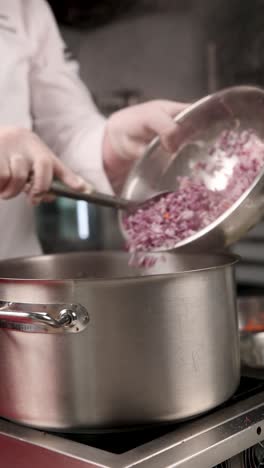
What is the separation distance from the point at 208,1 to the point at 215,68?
18cm

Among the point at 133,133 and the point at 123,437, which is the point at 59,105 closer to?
the point at 133,133

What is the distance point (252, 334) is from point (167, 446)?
0.38 m

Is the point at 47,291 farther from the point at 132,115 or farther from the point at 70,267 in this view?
the point at 132,115

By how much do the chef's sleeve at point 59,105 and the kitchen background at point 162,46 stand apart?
0.88 feet

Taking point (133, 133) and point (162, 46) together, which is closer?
point (133, 133)

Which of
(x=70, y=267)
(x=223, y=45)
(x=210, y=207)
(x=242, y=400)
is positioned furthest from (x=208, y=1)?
(x=242, y=400)

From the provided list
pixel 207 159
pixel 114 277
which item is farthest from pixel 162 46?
pixel 114 277

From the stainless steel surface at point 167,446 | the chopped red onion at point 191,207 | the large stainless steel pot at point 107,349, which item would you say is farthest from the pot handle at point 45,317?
the chopped red onion at point 191,207

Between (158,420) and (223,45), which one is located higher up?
(223,45)

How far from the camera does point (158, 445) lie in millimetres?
646

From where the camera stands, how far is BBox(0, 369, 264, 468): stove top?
24.4 inches

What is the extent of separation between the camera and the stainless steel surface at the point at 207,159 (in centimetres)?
91

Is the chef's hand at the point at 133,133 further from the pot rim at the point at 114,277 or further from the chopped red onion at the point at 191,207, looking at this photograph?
the pot rim at the point at 114,277

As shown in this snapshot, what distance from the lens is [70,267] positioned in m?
0.95
